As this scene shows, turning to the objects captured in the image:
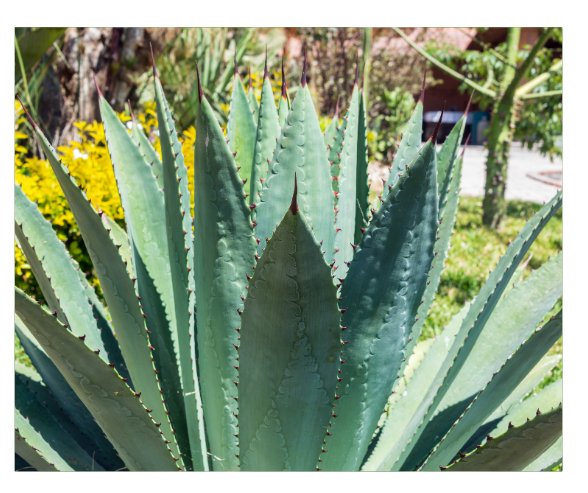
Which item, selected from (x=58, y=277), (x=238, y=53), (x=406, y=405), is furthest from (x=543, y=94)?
(x=58, y=277)

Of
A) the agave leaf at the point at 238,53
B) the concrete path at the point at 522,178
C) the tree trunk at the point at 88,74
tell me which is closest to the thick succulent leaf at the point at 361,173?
the tree trunk at the point at 88,74

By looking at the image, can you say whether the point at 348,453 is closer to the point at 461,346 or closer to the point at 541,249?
the point at 461,346

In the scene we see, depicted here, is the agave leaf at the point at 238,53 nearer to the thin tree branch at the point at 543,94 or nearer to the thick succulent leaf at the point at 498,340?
the thin tree branch at the point at 543,94

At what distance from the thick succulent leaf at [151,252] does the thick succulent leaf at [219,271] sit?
0.13 metres

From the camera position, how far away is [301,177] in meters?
1.12

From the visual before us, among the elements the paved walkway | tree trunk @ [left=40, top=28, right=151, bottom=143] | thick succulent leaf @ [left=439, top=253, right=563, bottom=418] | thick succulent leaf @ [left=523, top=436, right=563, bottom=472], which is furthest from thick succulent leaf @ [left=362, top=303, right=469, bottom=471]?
the paved walkway

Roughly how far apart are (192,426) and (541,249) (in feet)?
12.8

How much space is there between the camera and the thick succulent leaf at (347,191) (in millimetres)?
1226

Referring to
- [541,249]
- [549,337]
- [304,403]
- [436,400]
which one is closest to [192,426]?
[304,403]

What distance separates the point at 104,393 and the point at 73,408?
1.17ft

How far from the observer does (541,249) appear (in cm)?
461

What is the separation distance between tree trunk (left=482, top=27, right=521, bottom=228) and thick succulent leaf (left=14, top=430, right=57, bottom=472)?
14.6 ft

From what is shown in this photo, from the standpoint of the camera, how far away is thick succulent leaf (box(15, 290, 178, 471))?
39.6 inches

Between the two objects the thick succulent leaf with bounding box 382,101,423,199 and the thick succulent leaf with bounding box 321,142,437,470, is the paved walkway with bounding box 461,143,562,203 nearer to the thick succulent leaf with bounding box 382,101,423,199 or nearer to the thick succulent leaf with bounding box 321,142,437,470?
the thick succulent leaf with bounding box 382,101,423,199
